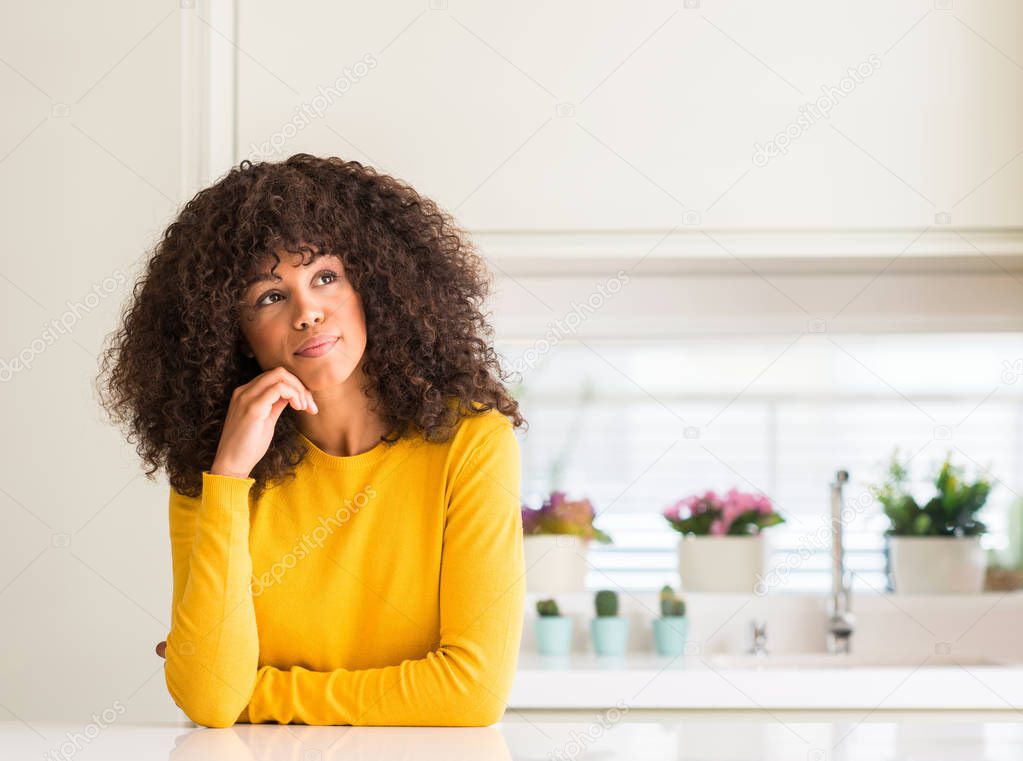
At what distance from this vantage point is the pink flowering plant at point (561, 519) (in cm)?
225

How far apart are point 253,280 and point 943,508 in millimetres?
1670

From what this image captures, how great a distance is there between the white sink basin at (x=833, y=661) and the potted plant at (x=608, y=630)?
175 mm

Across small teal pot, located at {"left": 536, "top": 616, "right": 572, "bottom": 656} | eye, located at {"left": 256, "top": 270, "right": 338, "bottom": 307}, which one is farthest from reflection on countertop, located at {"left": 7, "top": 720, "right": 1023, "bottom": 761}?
small teal pot, located at {"left": 536, "top": 616, "right": 572, "bottom": 656}

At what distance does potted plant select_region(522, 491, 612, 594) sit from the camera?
2.21 metres

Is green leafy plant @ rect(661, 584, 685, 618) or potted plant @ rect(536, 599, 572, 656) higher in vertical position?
green leafy plant @ rect(661, 584, 685, 618)

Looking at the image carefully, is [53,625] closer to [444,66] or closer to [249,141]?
[249,141]

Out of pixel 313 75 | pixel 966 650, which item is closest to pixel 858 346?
pixel 966 650

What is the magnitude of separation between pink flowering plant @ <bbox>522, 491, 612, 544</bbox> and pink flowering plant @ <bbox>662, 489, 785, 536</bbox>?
0.17 metres

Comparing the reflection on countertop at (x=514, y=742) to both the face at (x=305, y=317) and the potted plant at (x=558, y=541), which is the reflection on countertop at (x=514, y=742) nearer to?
the face at (x=305, y=317)

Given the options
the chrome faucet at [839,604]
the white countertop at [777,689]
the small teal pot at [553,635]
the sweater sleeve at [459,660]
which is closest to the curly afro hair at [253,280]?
the sweater sleeve at [459,660]

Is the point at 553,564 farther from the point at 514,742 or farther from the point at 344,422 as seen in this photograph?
the point at 514,742

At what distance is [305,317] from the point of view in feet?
3.84

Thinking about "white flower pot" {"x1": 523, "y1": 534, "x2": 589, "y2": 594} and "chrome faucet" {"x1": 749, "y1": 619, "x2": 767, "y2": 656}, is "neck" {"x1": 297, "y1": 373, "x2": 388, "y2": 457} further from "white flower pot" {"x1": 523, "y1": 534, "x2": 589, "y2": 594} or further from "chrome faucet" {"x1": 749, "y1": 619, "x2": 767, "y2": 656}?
"chrome faucet" {"x1": 749, "y1": 619, "x2": 767, "y2": 656}

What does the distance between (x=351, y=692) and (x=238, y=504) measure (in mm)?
241
